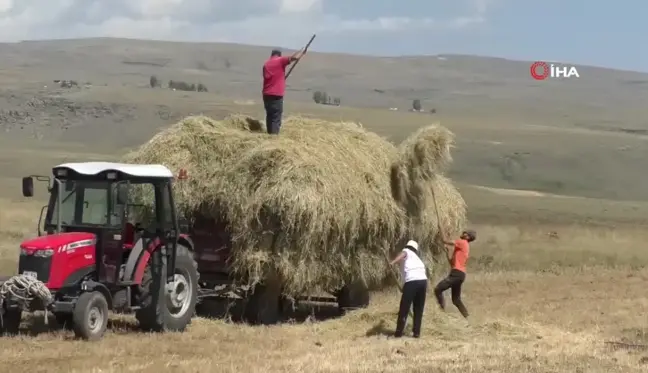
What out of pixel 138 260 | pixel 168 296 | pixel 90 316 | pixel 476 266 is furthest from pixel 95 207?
pixel 476 266

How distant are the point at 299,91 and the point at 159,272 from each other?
133083mm

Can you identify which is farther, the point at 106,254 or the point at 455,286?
the point at 455,286

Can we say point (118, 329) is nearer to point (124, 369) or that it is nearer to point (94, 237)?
point (94, 237)

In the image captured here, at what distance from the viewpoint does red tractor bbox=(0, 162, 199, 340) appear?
12.3m

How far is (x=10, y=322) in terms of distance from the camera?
42.1ft

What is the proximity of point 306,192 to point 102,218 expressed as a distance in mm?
2751

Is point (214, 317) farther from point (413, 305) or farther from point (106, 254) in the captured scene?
point (413, 305)

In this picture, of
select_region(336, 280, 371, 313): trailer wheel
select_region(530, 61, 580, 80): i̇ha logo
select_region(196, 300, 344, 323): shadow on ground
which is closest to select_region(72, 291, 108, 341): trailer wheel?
select_region(196, 300, 344, 323): shadow on ground

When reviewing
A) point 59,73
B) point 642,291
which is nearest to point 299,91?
point 59,73

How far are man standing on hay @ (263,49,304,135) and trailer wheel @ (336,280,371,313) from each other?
261 cm

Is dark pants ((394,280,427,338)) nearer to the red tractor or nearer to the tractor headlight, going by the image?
the red tractor

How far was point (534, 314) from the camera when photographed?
1592 cm

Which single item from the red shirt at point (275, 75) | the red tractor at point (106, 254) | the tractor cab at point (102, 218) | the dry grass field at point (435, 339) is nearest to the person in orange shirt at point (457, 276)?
the dry grass field at point (435, 339)

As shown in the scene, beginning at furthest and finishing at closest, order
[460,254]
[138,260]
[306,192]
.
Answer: [460,254] < [306,192] < [138,260]
